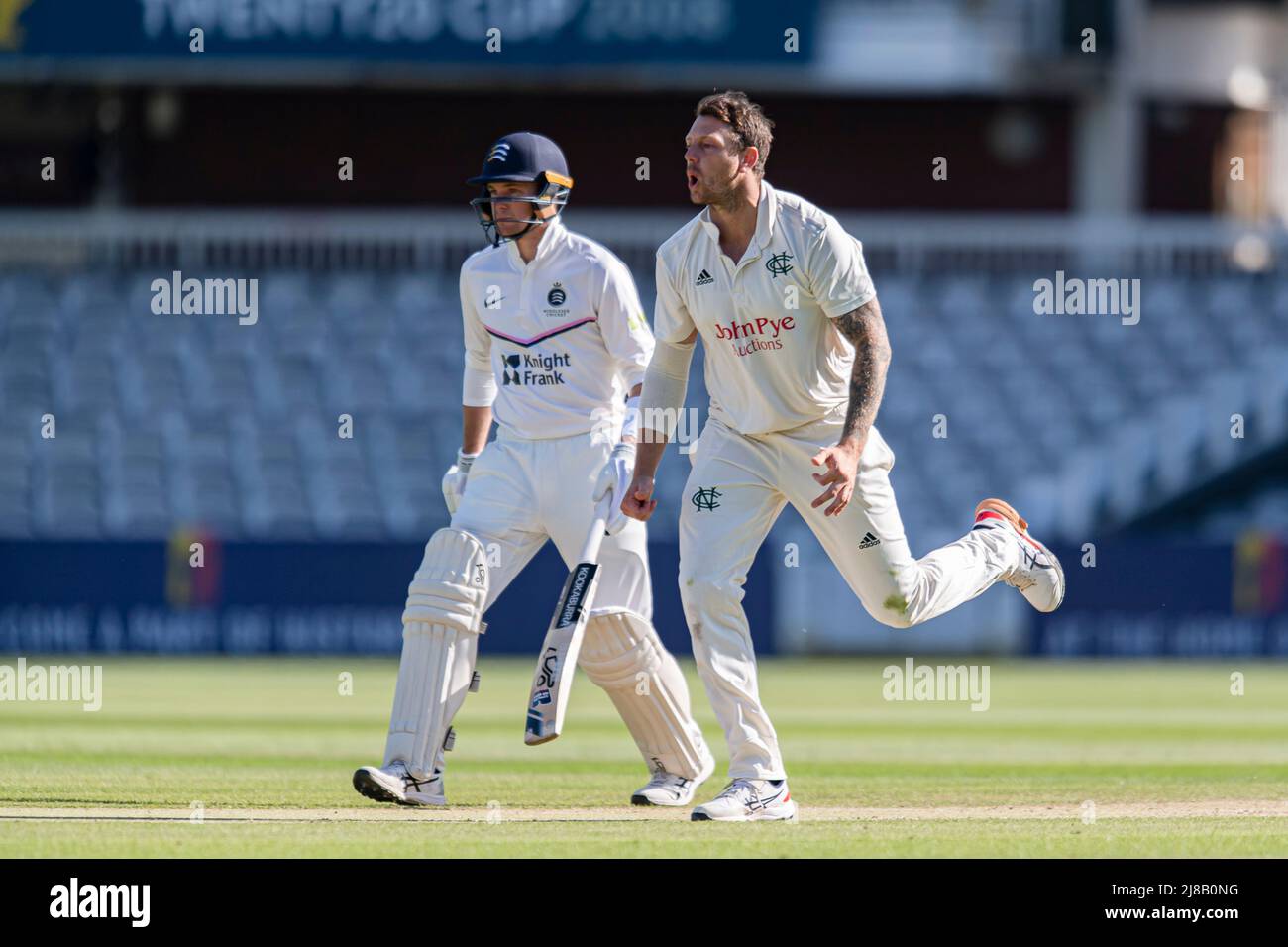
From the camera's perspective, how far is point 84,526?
24.5m

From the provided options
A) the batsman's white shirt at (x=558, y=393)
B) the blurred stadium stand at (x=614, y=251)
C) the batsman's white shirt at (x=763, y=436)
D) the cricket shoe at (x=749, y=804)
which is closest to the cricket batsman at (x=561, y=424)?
the batsman's white shirt at (x=558, y=393)

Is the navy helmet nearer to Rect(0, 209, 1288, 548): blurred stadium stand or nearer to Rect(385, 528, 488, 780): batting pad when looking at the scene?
Rect(385, 528, 488, 780): batting pad

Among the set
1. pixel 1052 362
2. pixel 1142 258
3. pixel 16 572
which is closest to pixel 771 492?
pixel 16 572

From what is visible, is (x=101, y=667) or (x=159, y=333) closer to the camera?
(x=101, y=667)

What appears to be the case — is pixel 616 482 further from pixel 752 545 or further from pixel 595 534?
pixel 752 545

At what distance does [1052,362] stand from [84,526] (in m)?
10.9

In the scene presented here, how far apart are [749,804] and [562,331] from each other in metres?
2.04

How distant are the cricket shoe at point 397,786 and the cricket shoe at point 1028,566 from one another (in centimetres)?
244

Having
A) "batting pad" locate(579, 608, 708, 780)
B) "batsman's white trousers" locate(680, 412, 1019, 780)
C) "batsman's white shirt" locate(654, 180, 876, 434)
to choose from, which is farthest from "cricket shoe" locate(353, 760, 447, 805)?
"batsman's white shirt" locate(654, 180, 876, 434)

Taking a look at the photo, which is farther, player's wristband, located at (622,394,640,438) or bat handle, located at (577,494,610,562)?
player's wristband, located at (622,394,640,438)

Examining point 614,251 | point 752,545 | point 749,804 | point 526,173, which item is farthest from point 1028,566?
point 614,251

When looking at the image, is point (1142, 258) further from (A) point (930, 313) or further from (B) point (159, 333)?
(B) point (159, 333)

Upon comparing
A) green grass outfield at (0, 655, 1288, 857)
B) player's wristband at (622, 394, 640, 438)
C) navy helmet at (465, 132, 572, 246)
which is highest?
navy helmet at (465, 132, 572, 246)

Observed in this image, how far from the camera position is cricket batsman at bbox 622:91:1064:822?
8344mm
